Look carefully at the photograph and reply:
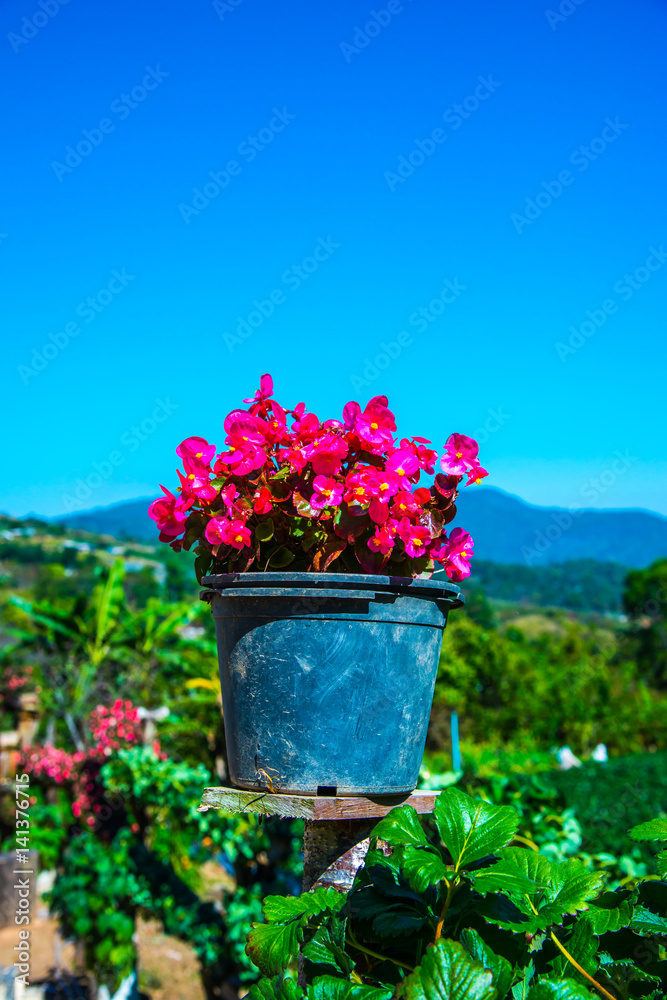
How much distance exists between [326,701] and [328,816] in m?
0.19

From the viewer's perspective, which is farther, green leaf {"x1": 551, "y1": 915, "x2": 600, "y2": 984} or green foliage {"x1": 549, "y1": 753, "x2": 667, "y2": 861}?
green foliage {"x1": 549, "y1": 753, "x2": 667, "y2": 861}

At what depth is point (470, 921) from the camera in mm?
Result: 1066

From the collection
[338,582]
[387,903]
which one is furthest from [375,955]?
[338,582]

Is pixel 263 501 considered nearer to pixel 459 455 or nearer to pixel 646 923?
pixel 459 455

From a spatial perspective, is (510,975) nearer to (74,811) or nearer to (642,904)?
(642,904)

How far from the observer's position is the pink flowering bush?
129 centimetres

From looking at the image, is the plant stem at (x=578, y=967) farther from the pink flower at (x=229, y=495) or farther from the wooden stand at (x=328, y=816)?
the pink flower at (x=229, y=495)

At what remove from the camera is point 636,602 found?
117ft

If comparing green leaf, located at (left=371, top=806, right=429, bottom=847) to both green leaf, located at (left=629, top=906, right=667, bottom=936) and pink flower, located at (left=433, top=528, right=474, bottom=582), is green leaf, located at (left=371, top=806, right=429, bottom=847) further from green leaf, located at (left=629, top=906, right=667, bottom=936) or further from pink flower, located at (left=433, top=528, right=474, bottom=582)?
pink flower, located at (left=433, top=528, right=474, bottom=582)

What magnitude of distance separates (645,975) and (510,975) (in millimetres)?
247

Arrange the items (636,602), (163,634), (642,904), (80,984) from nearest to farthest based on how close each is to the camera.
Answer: (642,904) < (80,984) < (163,634) < (636,602)

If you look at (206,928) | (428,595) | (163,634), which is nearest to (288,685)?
(428,595)

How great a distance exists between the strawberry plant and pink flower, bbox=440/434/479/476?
57cm

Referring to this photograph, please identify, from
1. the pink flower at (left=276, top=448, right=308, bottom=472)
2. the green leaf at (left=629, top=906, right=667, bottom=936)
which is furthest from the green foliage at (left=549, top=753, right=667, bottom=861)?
the pink flower at (left=276, top=448, right=308, bottom=472)
